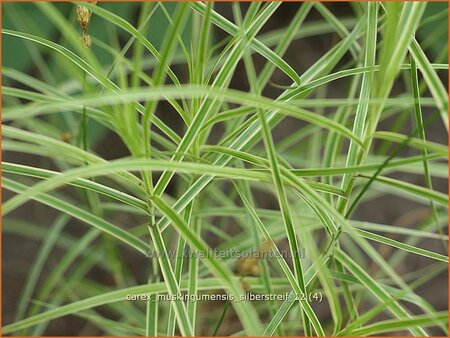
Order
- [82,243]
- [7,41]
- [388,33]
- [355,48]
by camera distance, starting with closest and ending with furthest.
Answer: [388,33], [355,48], [82,243], [7,41]

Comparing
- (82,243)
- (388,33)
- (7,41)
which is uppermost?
(7,41)

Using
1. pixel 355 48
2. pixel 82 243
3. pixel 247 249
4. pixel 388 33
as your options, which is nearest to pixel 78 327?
pixel 82 243

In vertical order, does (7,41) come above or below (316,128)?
above

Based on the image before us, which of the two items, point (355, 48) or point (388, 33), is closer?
point (388, 33)

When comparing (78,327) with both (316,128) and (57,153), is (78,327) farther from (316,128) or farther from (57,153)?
(57,153)

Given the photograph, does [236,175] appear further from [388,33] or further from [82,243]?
[82,243]

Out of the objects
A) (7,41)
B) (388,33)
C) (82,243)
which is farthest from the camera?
(7,41)

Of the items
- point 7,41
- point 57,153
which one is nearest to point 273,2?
point 57,153

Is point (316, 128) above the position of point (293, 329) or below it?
above

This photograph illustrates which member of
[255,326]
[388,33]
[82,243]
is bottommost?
[255,326]
